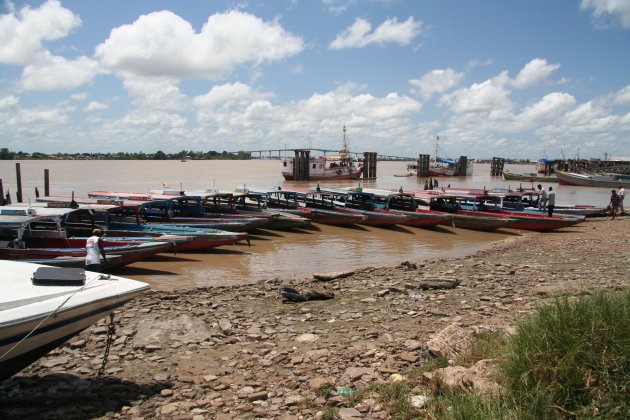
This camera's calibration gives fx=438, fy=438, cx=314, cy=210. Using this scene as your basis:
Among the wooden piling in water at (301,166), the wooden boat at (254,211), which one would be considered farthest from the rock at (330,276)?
the wooden piling in water at (301,166)

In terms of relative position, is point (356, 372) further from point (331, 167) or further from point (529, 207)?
point (331, 167)

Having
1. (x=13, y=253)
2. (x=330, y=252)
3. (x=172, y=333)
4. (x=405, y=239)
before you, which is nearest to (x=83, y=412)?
(x=172, y=333)

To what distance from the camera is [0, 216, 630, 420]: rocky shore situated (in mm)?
4922

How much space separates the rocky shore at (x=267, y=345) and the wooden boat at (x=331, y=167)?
46489 millimetres

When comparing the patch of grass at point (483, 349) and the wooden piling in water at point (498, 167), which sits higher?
the wooden piling in water at point (498, 167)

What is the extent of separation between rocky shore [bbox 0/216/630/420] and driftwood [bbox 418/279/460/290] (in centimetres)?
2

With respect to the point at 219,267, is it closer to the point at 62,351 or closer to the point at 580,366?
the point at 62,351

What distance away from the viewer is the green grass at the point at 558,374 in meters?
3.49

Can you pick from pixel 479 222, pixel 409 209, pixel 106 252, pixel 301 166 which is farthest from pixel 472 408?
pixel 301 166

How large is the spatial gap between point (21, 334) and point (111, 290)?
1.13m

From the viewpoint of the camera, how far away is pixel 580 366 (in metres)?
3.74

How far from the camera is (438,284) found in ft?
30.7

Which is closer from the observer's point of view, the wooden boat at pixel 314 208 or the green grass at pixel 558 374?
the green grass at pixel 558 374

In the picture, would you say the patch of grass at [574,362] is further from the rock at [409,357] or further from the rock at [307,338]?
the rock at [307,338]
